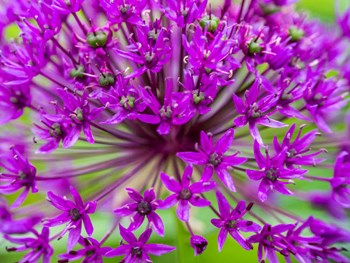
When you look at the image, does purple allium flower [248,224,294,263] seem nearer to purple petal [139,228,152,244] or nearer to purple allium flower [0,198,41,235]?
purple petal [139,228,152,244]


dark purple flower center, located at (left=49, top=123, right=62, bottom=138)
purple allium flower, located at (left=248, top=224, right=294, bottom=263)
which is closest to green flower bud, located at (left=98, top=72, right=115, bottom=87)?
dark purple flower center, located at (left=49, top=123, right=62, bottom=138)

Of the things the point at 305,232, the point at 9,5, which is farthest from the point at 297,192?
the point at 9,5

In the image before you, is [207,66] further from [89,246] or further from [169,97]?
[89,246]

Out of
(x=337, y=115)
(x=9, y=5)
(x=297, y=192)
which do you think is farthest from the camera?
(x=337, y=115)

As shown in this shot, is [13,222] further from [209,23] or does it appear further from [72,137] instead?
[209,23]

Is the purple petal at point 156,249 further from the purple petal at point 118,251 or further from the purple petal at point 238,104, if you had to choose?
the purple petal at point 238,104

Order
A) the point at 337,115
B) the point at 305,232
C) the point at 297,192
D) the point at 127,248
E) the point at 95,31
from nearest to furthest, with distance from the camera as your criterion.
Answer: the point at 127,248, the point at 95,31, the point at 305,232, the point at 297,192, the point at 337,115

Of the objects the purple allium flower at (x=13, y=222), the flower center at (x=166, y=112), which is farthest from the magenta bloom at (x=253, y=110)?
the purple allium flower at (x=13, y=222)
